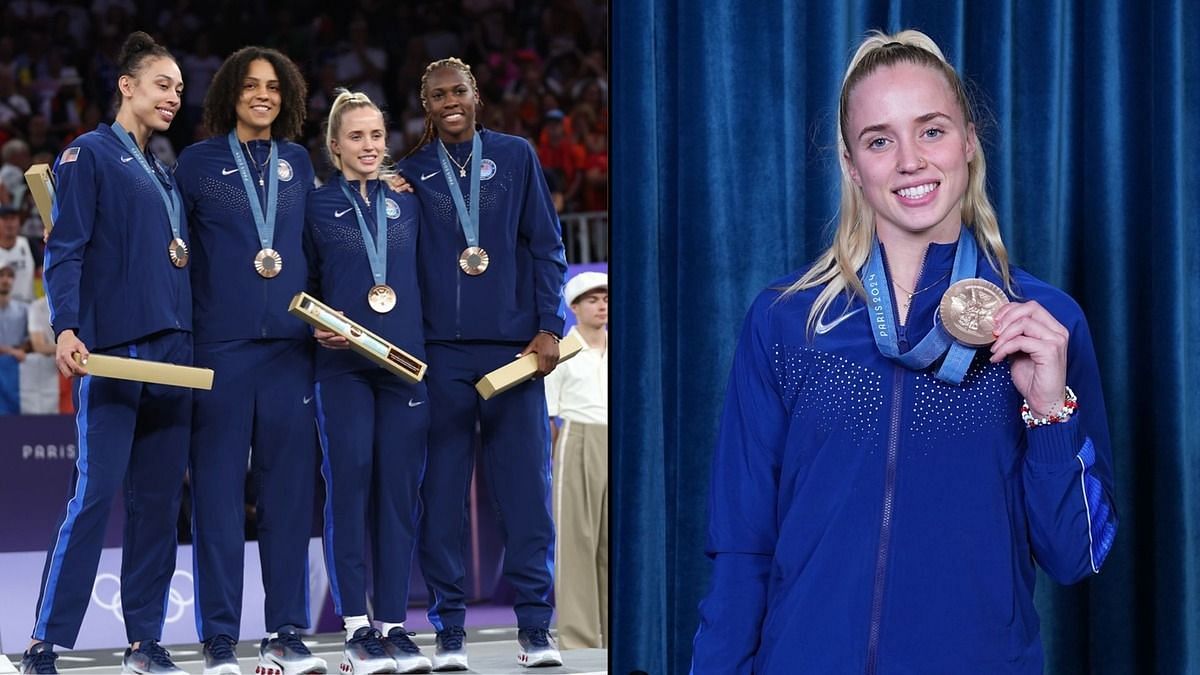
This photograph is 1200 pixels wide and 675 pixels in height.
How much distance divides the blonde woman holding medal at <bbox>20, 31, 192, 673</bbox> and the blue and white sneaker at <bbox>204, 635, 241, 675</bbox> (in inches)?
4.0

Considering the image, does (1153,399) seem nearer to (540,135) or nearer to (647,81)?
(647,81)

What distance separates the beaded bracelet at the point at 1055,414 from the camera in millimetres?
1520

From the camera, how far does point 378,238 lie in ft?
11.7

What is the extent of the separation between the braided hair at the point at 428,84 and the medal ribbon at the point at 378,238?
165 millimetres

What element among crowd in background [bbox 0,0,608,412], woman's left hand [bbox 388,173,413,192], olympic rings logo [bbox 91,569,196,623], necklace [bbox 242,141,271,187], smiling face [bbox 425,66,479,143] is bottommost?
olympic rings logo [bbox 91,569,196,623]

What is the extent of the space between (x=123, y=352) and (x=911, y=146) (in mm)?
2296

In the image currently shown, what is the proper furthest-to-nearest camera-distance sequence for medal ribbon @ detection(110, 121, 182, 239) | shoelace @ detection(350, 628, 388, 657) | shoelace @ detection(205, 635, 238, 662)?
1. shoelace @ detection(350, 628, 388, 657)
2. shoelace @ detection(205, 635, 238, 662)
3. medal ribbon @ detection(110, 121, 182, 239)

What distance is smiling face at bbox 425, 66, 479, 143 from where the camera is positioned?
3.70 metres

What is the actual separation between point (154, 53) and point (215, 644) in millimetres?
1511

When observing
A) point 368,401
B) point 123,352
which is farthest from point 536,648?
point 123,352

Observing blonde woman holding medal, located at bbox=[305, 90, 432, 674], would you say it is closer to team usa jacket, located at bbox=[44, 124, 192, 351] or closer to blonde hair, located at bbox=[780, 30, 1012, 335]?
team usa jacket, located at bbox=[44, 124, 192, 351]

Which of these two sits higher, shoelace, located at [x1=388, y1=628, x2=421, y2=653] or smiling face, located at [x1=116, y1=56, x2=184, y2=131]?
smiling face, located at [x1=116, y1=56, x2=184, y2=131]

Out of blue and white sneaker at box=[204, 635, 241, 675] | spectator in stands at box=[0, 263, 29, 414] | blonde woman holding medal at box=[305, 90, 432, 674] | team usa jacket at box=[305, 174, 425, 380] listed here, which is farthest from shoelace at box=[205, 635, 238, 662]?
spectator in stands at box=[0, 263, 29, 414]

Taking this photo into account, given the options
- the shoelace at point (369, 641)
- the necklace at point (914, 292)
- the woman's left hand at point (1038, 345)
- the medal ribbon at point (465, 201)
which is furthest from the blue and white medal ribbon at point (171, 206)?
the woman's left hand at point (1038, 345)
